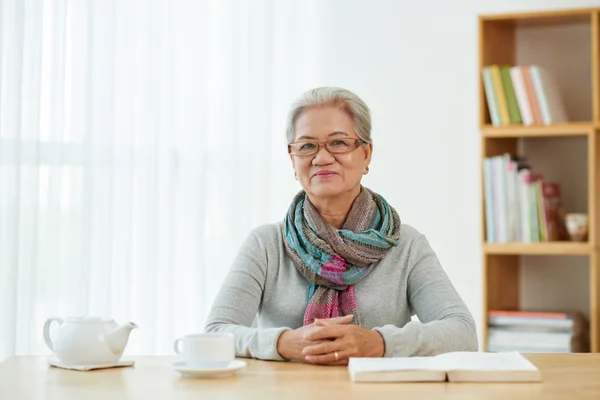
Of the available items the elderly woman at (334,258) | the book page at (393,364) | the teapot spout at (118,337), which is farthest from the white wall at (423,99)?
the teapot spout at (118,337)

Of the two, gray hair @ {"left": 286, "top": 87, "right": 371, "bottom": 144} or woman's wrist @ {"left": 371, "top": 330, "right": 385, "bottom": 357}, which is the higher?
gray hair @ {"left": 286, "top": 87, "right": 371, "bottom": 144}

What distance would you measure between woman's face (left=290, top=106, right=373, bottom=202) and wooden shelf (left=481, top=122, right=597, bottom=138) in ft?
3.54

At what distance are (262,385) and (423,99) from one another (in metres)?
2.30

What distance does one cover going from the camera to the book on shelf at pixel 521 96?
10.8 feet

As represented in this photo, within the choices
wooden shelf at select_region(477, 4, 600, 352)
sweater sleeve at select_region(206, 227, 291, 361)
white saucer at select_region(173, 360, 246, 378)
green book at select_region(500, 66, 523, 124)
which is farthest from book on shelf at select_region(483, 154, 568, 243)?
white saucer at select_region(173, 360, 246, 378)

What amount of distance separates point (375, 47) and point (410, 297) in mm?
1717

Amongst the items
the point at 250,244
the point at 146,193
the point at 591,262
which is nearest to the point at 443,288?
the point at 250,244

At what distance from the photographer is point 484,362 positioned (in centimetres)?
168

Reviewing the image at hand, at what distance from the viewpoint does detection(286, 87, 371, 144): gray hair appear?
92.4 inches

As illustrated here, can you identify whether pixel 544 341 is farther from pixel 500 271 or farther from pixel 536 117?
pixel 536 117

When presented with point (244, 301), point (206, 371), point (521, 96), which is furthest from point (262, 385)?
point (521, 96)

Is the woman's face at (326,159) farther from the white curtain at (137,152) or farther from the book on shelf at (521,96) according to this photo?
the white curtain at (137,152)

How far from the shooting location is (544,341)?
3262mm

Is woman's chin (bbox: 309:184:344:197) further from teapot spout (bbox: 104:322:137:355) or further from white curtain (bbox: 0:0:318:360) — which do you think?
white curtain (bbox: 0:0:318:360)
